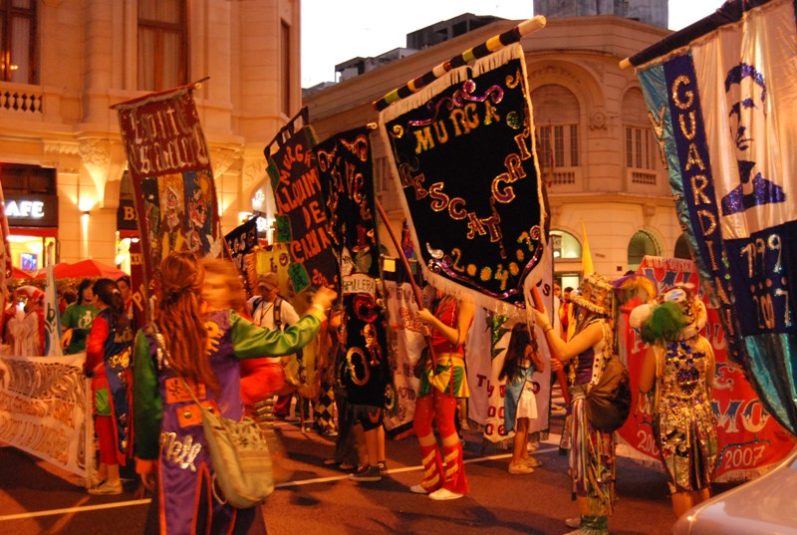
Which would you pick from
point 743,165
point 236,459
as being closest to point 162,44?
point 236,459

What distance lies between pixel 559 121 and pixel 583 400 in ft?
89.6

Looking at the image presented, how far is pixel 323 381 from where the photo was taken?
11055mm

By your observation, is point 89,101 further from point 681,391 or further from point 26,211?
point 681,391

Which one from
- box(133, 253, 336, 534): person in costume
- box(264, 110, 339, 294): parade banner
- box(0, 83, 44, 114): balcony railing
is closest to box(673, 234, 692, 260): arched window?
box(0, 83, 44, 114): balcony railing

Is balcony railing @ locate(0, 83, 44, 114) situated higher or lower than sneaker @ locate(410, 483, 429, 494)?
higher

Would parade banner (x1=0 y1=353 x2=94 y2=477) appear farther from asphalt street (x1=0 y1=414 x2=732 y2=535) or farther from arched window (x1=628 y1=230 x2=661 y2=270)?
arched window (x1=628 y1=230 x2=661 y2=270)

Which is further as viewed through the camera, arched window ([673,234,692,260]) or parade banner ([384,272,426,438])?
arched window ([673,234,692,260])

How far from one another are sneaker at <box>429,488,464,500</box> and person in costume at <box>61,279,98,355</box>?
3.88 meters

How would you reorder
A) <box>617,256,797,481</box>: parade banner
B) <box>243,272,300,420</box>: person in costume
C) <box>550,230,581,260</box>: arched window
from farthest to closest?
<box>550,230,581,260</box>: arched window
<box>243,272,300,420</box>: person in costume
<box>617,256,797,481</box>: parade banner

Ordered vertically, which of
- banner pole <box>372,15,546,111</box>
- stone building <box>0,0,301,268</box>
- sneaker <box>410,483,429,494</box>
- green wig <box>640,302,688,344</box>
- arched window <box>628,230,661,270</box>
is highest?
stone building <box>0,0,301,268</box>

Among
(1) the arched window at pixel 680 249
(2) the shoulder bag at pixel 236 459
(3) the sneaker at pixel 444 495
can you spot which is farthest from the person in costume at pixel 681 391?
(1) the arched window at pixel 680 249

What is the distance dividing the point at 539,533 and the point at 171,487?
3.36 metres

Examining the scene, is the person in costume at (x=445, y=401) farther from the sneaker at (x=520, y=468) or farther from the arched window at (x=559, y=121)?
the arched window at (x=559, y=121)

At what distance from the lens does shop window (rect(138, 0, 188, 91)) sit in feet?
72.5
